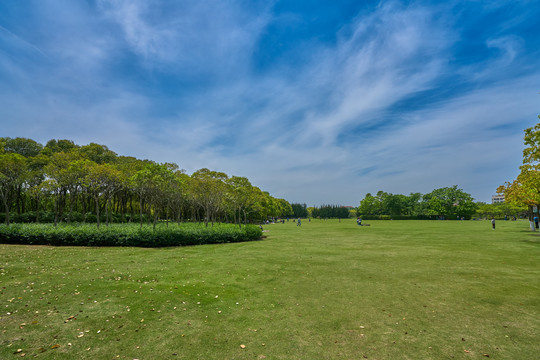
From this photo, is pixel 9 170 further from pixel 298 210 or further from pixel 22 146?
pixel 298 210

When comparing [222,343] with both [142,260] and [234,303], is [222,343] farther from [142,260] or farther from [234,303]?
[142,260]

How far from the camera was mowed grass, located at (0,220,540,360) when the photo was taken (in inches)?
189

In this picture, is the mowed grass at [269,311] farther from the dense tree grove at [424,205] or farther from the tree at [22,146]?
the dense tree grove at [424,205]

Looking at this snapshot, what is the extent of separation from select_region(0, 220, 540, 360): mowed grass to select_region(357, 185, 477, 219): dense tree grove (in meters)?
93.2

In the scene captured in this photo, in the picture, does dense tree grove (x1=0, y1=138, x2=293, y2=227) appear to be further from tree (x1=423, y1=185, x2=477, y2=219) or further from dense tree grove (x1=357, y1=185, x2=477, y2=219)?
tree (x1=423, y1=185, x2=477, y2=219)

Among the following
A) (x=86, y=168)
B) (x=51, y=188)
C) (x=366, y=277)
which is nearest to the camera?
(x=366, y=277)

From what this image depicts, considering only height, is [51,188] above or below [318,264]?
above

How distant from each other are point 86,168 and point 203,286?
2280 centimetres

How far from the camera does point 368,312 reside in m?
6.56

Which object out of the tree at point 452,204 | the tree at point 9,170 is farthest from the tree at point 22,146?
the tree at point 452,204

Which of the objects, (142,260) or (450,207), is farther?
(450,207)

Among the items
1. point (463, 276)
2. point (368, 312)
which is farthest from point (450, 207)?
point (368, 312)

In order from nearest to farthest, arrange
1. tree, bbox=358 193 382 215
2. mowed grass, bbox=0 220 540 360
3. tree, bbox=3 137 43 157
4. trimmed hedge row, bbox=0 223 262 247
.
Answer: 1. mowed grass, bbox=0 220 540 360
2. trimmed hedge row, bbox=0 223 262 247
3. tree, bbox=3 137 43 157
4. tree, bbox=358 193 382 215

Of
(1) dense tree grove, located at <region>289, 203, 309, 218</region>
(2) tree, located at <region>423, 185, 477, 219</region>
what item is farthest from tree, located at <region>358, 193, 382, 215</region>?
(1) dense tree grove, located at <region>289, 203, 309, 218</region>
